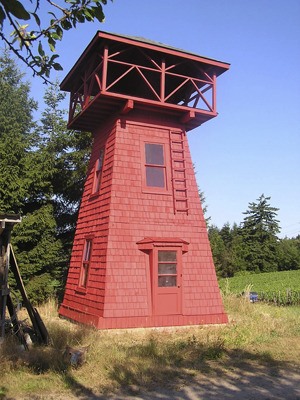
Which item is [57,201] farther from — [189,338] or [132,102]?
[189,338]

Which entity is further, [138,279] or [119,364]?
[138,279]

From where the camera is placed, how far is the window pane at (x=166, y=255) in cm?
1217

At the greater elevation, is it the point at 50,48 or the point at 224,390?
the point at 50,48

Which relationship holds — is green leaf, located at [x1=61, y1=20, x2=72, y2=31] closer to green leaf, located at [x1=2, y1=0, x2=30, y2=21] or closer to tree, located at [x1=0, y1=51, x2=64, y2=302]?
green leaf, located at [x1=2, y1=0, x2=30, y2=21]

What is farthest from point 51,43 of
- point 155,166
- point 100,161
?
point 100,161

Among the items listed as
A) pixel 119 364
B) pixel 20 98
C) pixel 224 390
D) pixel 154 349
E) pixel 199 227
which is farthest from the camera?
pixel 20 98

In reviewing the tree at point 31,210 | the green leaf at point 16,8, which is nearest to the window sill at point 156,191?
the tree at point 31,210

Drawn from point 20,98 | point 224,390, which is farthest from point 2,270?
point 20,98

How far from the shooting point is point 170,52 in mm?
12641

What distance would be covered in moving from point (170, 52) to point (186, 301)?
7989mm

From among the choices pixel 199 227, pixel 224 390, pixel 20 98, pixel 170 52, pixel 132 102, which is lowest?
pixel 224 390

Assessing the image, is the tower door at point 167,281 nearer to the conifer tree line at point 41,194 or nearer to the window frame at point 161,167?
the window frame at point 161,167

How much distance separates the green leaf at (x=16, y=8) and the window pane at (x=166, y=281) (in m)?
10.1

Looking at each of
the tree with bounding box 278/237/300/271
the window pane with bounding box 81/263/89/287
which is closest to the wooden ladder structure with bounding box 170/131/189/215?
the window pane with bounding box 81/263/89/287
